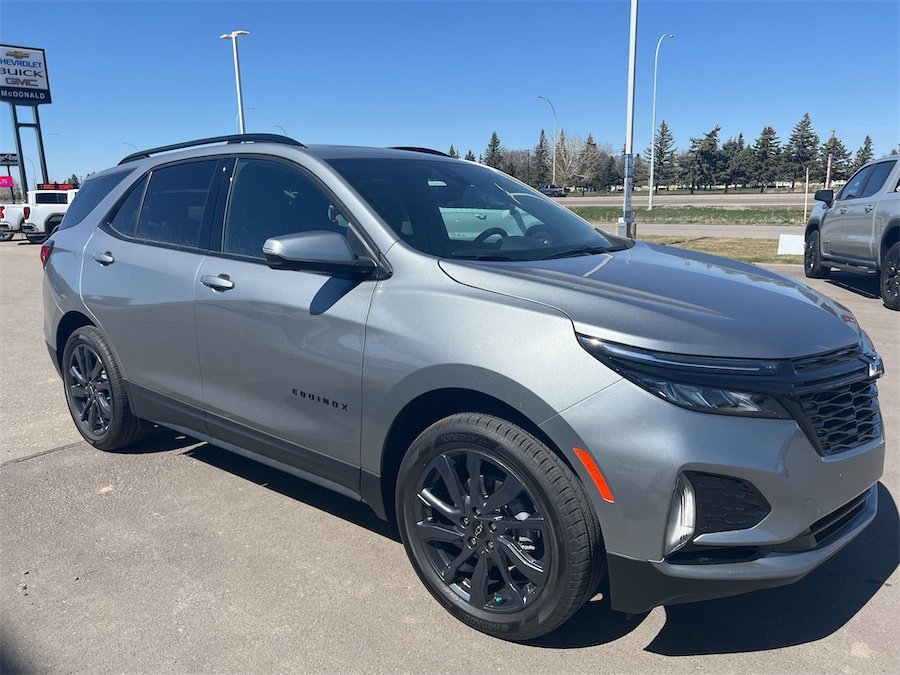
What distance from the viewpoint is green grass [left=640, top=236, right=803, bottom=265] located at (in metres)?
13.7

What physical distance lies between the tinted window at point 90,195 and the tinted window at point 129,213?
242 mm

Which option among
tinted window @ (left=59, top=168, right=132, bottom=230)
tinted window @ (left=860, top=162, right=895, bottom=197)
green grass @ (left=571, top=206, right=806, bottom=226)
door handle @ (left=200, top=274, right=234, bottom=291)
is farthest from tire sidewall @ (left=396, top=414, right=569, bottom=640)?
green grass @ (left=571, top=206, right=806, bottom=226)

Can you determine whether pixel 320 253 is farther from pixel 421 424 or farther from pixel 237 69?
pixel 237 69

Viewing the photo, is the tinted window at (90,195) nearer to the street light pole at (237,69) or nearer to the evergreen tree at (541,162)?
the street light pole at (237,69)

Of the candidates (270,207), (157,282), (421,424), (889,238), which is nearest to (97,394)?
(157,282)

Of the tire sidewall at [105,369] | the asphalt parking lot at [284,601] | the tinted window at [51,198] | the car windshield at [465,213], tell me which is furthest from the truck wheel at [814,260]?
the tinted window at [51,198]

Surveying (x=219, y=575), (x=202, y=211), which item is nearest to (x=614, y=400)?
(x=219, y=575)

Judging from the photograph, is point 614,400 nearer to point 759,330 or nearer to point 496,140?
point 759,330

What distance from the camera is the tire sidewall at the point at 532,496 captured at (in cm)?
233

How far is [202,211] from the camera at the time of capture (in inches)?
144

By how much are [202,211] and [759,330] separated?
108 inches

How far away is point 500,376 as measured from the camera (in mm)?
2369

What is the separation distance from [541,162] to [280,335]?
99576 mm

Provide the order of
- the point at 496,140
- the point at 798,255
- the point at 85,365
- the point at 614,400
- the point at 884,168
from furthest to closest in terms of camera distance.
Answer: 1. the point at 496,140
2. the point at 798,255
3. the point at 884,168
4. the point at 85,365
5. the point at 614,400
